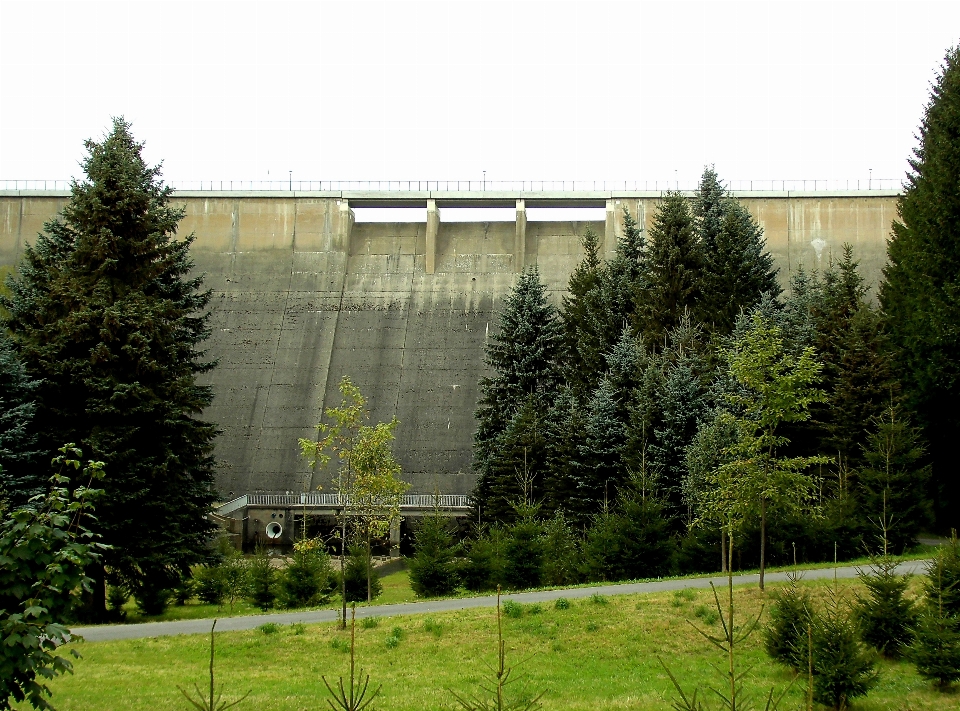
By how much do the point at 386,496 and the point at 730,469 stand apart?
272 inches

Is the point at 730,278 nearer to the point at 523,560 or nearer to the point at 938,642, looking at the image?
the point at 523,560

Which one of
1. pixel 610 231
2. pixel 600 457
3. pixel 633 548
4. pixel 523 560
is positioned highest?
A: pixel 610 231

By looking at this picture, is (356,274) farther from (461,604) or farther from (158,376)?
(461,604)

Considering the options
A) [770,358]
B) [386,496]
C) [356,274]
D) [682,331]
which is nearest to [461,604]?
[386,496]

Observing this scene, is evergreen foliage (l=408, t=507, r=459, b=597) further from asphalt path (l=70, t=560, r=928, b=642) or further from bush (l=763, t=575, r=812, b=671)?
bush (l=763, t=575, r=812, b=671)

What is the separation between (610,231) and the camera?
151 feet

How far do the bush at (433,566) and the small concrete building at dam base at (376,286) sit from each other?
16873 mm

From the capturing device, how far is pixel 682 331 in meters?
28.9

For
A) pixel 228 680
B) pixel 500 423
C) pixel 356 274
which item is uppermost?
pixel 356 274

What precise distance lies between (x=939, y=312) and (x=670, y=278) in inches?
321

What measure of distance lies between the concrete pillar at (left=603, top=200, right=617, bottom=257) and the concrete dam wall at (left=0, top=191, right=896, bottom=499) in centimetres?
6

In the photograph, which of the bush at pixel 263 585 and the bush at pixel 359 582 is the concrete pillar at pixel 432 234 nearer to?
the bush at pixel 359 582

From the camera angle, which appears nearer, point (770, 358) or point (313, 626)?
point (313, 626)

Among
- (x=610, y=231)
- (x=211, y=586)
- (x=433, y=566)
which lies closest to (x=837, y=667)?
(x=433, y=566)
